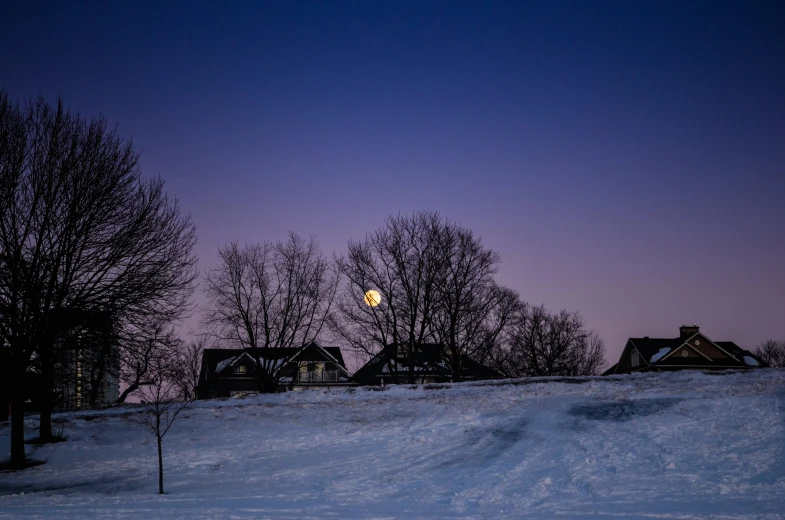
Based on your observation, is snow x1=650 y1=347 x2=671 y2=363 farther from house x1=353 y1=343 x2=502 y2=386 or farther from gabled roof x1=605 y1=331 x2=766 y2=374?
house x1=353 y1=343 x2=502 y2=386

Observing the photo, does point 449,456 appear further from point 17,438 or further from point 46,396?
point 46,396

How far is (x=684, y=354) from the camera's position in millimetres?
66625

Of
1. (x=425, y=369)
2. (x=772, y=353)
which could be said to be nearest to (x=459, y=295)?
(x=425, y=369)

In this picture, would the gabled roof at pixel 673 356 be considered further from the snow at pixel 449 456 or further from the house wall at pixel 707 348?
the snow at pixel 449 456

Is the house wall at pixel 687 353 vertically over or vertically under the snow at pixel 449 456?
over

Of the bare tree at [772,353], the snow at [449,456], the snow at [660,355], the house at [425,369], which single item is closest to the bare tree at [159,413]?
the snow at [449,456]

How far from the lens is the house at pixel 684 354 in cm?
6588

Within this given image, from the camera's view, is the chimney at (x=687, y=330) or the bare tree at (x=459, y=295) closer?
the bare tree at (x=459, y=295)

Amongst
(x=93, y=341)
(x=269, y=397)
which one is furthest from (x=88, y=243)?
(x=269, y=397)

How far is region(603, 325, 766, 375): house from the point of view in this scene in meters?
65.9

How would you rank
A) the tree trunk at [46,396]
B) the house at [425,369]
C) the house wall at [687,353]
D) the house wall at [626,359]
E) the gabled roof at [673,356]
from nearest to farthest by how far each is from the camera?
1. the tree trunk at [46,396]
2. the house at [425,369]
3. the gabled roof at [673,356]
4. the house wall at [687,353]
5. the house wall at [626,359]

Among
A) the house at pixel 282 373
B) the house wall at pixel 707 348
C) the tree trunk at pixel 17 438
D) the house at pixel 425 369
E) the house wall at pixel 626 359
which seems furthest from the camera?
the house wall at pixel 626 359

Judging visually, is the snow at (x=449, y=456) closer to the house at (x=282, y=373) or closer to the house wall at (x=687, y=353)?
the house at (x=282, y=373)

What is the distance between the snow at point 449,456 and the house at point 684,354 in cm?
3945
